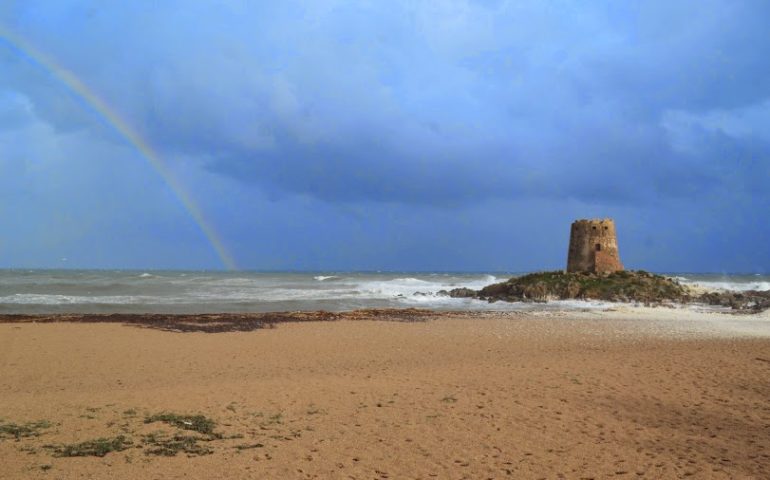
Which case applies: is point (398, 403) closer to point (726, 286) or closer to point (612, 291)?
point (612, 291)

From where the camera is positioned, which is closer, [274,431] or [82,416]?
[274,431]

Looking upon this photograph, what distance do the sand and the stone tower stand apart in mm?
23249

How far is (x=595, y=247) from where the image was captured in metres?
41.3

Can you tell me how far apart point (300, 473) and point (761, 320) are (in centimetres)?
2462

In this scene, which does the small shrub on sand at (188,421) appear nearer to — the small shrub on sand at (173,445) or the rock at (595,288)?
the small shrub on sand at (173,445)

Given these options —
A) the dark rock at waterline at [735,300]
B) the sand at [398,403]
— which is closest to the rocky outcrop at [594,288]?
the dark rock at waterline at [735,300]

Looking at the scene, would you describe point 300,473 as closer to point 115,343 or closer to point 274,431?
point 274,431

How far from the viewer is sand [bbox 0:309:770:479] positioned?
6.81m

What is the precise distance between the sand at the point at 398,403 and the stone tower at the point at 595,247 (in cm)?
2325

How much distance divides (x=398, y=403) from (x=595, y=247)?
34.9 meters

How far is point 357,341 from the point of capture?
17.3 metres

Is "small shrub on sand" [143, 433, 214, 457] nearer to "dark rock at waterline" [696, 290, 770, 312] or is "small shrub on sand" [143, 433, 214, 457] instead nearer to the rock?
the rock

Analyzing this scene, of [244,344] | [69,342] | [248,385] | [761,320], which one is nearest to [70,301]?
[69,342]

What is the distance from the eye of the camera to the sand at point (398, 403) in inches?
268
